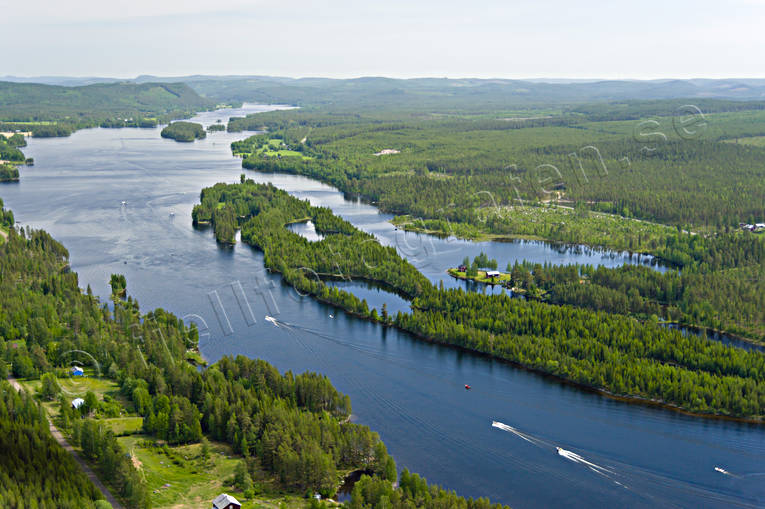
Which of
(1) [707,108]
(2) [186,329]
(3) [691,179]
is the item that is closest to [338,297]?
(2) [186,329]

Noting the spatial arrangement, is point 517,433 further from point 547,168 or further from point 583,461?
→ point 547,168

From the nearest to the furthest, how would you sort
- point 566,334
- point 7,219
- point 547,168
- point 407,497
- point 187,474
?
1. point 407,497
2. point 187,474
3. point 566,334
4. point 7,219
5. point 547,168

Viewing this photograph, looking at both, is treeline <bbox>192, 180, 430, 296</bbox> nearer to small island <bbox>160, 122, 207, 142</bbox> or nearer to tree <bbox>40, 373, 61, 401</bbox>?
tree <bbox>40, 373, 61, 401</bbox>

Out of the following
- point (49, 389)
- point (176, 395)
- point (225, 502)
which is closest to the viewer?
point (225, 502)

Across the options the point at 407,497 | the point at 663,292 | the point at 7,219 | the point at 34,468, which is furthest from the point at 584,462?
the point at 7,219

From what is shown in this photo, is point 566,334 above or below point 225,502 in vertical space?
above
